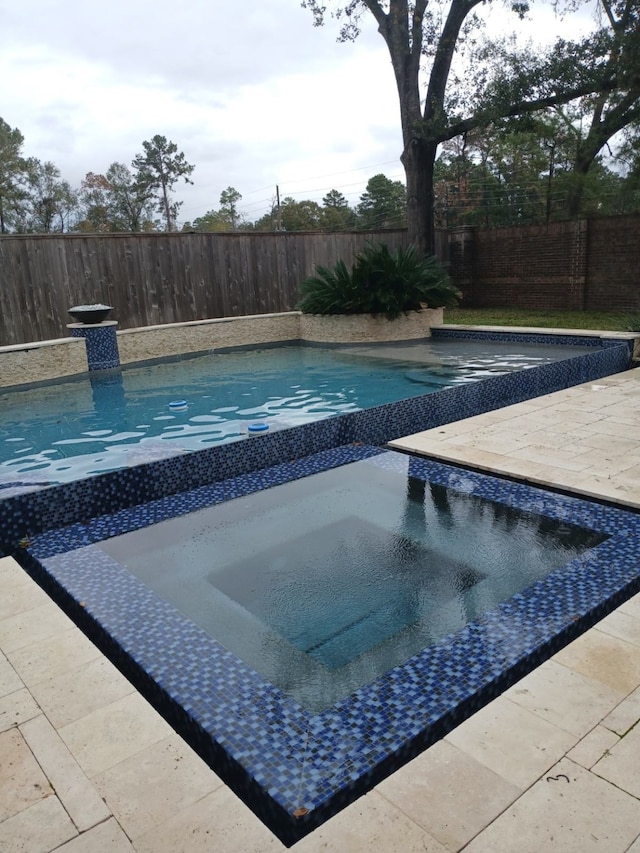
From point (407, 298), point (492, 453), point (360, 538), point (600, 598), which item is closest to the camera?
point (600, 598)

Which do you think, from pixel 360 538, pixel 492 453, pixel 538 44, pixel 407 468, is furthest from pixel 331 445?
pixel 538 44

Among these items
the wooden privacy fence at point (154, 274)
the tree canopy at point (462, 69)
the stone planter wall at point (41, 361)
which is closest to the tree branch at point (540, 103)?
the tree canopy at point (462, 69)

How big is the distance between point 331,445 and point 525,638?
286 centimetres

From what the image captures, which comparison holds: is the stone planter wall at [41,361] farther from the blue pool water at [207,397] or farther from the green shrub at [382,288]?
the green shrub at [382,288]

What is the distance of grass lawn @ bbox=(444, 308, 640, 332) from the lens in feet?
32.8

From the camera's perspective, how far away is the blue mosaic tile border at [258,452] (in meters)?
3.65

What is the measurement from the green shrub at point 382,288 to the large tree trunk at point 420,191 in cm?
187

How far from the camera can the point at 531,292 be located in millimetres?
12805

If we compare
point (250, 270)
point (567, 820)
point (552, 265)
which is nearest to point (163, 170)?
point (250, 270)

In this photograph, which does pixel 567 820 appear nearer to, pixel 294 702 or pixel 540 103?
pixel 294 702

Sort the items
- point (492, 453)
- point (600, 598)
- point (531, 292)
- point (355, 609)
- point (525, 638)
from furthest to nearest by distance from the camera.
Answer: point (531, 292) < point (492, 453) < point (355, 609) < point (600, 598) < point (525, 638)

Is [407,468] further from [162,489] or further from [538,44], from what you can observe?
[538,44]

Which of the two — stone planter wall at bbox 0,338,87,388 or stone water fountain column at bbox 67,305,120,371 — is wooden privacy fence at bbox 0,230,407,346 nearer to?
stone water fountain column at bbox 67,305,120,371

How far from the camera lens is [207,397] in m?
7.31
